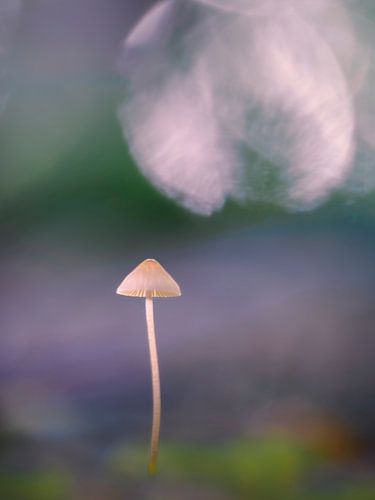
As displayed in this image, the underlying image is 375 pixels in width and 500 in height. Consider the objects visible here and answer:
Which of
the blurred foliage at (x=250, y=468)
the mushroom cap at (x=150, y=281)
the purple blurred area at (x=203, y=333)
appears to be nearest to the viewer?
the blurred foliage at (x=250, y=468)

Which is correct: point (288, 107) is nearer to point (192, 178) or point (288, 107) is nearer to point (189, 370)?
point (192, 178)

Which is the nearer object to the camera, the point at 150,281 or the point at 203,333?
the point at 150,281

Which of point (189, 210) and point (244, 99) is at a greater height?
point (244, 99)

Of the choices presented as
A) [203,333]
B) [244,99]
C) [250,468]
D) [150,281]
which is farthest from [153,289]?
[244,99]

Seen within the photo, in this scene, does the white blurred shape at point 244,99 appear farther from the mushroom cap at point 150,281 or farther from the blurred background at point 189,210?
the mushroom cap at point 150,281

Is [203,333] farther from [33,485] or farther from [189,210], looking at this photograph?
[33,485]

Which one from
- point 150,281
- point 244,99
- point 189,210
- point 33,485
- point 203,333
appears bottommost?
point 33,485

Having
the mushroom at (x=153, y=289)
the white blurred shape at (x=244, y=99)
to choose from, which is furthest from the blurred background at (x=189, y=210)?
the mushroom at (x=153, y=289)

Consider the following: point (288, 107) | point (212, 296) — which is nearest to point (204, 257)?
point (212, 296)
